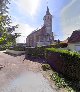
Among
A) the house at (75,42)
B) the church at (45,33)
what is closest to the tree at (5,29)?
the house at (75,42)

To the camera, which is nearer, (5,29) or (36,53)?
(5,29)

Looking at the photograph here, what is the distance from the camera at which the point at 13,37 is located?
A: 19.7 metres

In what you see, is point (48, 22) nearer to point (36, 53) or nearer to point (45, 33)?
point (45, 33)

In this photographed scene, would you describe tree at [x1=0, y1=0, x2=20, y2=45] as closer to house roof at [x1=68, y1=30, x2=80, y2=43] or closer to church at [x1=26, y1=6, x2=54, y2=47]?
house roof at [x1=68, y1=30, x2=80, y2=43]

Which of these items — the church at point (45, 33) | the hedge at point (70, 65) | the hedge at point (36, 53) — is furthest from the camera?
the church at point (45, 33)

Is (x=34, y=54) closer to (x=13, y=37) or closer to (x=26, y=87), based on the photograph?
(x=13, y=37)

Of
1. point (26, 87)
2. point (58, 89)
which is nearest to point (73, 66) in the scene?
point (58, 89)

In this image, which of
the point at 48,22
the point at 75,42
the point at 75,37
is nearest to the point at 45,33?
the point at 48,22

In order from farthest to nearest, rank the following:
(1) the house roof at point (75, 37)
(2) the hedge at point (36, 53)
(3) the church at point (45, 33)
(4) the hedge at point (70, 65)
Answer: (3) the church at point (45, 33) → (2) the hedge at point (36, 53) → (1) the house roof at point (75, 37) → (4) the hedge at point (70, 65)

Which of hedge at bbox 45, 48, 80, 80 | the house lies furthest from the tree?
the house

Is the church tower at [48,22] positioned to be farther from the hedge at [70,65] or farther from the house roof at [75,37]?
the hedge at [70,65]

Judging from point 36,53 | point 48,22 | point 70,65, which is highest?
point 48,22

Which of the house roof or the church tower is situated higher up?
A: the church tower

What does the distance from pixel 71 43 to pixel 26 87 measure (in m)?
25.4
